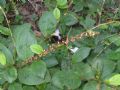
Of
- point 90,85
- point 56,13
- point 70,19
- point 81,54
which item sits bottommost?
point 90,85

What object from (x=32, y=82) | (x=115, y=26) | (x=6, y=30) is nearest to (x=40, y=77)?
(x=32, y=82)

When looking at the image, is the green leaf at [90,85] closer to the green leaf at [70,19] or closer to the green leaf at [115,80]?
the green leaf at [115,80]

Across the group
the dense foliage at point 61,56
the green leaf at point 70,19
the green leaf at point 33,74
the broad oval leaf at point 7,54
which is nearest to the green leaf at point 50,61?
the dense foliage at point 61,56

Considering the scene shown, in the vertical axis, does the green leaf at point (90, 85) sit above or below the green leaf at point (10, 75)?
below

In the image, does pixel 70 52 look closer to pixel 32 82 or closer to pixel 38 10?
pixel 32 82

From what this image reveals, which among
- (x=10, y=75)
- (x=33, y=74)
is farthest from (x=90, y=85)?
(x=10, y=75)

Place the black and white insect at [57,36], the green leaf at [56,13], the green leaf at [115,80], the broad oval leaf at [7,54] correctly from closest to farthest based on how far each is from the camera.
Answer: the green leaf at [115,80], the broad oval leaf at [7,54], the green leaf at [56,13], the black and white insect at [57,36]

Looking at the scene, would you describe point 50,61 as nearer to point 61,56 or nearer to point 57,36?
point 61,56
